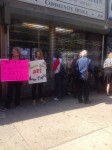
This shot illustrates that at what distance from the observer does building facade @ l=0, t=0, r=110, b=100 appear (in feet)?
26.5

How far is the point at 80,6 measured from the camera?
1026 centimetres

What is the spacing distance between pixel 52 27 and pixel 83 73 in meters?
2.25

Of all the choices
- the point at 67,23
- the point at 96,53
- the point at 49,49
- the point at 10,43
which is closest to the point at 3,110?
the point at 10,43

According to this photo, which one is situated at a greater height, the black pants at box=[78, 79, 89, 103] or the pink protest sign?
the pink protest sign

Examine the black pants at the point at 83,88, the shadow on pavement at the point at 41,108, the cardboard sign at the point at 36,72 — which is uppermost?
the cardboard sign at the point at 36,72

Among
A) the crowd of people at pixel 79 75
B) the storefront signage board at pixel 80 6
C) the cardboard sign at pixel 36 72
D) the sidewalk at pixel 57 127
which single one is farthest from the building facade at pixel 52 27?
the sidewalk at pixel 57 127

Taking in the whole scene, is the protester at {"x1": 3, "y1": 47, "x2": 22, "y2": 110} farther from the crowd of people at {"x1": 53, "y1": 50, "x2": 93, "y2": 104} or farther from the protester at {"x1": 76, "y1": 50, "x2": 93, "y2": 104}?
the protester at {"x1": 76, "y1": 50, "x2": 93, "y2": 104}

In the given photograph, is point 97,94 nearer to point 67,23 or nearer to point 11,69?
point 67,23

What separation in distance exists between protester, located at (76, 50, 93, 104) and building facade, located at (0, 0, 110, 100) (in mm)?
1351

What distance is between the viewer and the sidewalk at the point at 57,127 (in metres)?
5.18

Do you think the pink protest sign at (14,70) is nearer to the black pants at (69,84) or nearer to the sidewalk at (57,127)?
the sidewalk at (57,127)

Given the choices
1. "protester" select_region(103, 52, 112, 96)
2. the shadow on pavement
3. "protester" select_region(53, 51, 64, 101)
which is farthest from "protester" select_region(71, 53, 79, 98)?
"protester" select_region(103, 52, 112, 96)

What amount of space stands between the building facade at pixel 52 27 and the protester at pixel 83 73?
1351mm

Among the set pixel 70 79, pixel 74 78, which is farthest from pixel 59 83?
pixel 70 79
